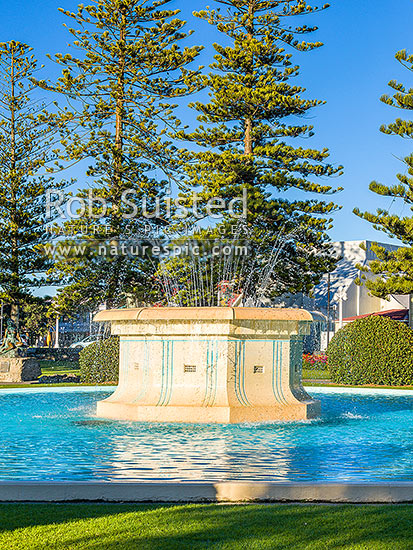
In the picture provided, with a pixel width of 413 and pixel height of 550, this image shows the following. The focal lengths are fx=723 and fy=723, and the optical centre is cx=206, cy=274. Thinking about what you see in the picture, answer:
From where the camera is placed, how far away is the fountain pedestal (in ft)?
26.5

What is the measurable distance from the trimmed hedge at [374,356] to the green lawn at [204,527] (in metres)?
12.3

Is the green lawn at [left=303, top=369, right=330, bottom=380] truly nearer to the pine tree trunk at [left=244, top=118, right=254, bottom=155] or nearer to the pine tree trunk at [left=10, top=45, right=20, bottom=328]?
the pine tree trunk at [left=244, top=118, right=254, bottom=155]

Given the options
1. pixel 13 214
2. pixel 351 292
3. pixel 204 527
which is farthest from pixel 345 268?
pixel 204 527

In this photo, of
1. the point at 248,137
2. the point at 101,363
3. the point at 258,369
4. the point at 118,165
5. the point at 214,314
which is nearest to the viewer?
the point at 214,314

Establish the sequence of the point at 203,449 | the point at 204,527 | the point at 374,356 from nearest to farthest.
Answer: the point at 204,527 < the point at 203,449 < the point at 374,356

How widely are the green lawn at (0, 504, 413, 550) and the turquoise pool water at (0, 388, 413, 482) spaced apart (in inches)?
33.7

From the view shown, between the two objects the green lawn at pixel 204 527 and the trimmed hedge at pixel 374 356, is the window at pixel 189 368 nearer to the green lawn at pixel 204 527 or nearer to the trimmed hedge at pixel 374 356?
the green lawn at pixel 204 527

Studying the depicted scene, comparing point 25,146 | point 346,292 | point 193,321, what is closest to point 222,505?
point 193,321

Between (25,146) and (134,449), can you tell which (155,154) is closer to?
(25,146)

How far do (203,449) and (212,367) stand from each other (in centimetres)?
201

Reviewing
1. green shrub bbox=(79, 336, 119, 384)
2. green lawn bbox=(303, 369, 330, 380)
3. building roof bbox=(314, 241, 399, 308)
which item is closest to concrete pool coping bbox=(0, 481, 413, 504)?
green shrub bbox=(79, 336, 119, 384)

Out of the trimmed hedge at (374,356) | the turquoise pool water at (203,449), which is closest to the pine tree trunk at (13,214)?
the trimmed hedge at (374,356)

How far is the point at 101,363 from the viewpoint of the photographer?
1588 centimetres

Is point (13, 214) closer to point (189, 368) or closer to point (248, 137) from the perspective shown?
point (248, 137)
